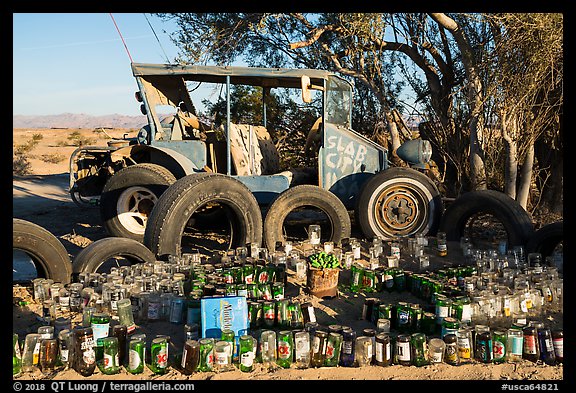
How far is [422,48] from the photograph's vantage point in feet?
31.6

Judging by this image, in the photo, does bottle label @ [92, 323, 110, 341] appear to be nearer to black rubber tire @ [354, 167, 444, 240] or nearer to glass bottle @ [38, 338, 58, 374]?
glass bottle @ [38, 338, 58, 374]

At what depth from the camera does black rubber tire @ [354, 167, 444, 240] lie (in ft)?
23.6

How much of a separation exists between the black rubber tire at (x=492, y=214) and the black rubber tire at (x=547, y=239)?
0.18m

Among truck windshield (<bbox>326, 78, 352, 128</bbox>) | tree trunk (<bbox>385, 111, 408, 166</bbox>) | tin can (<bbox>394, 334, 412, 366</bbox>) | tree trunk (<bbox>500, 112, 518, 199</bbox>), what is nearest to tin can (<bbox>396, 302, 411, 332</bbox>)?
tin can (<bbox>394, 334, 412, 366</bbox>)

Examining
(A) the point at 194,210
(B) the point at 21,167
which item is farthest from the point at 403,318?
(B) the point at 21,167

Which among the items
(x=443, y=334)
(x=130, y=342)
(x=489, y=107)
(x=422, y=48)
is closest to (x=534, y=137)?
(x=489, y=107)

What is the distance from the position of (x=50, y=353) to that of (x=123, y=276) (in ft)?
4.87

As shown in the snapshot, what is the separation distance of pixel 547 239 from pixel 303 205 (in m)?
2.82

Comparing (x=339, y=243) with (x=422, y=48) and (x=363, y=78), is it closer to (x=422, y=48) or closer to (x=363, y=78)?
(x=363, y=78)

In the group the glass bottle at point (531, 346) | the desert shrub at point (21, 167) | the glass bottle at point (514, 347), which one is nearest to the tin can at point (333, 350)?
the glass bottle at point (514, 347)

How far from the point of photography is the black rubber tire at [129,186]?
6.96m

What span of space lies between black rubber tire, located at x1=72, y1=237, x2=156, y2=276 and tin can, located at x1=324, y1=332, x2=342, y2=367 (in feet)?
8.23

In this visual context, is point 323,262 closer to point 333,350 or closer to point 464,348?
point 333,350

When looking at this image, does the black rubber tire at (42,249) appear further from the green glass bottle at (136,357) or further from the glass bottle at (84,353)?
the green glass bottle at (136,357)
